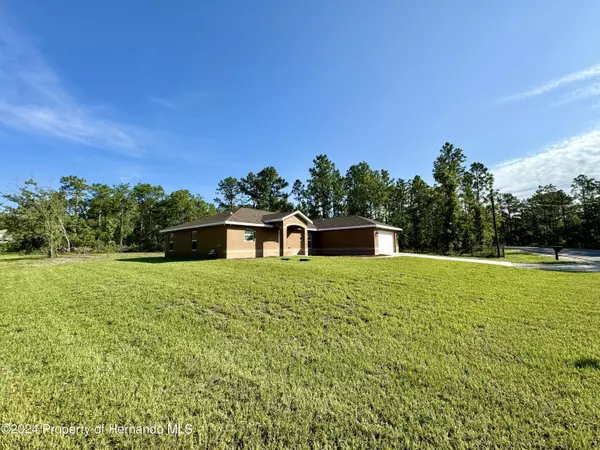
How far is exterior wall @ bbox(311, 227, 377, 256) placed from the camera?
24.3m

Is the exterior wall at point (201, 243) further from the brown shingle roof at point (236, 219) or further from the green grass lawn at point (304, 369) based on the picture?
the green grass lawn at point (304, 369)

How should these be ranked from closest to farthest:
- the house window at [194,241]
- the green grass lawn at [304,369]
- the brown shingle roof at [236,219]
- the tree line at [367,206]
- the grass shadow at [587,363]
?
the green grass lawn at [304,369] < the grass shadow at [587,363] < the brown shingle roof at [236,219] < the house window at [194,241] < the tree line at [367,206]

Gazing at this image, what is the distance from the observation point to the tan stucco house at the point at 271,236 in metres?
18.9

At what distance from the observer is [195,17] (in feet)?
36.4

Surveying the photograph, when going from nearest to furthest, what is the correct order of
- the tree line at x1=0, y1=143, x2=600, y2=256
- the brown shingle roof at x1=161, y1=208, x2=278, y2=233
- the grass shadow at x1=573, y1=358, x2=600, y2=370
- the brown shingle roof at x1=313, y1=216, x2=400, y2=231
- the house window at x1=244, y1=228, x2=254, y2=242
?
the grass shadow at x1=573, y1=358, x2=600, y2=370 < the brown shingle roof at x1=161, y1=208, x2=278, y2=233 < the house window at x1=244, y1=228, x2=254, y2=242 < the brown shingle roof at x1=313, y1=216, x2=400, y2=231 < the tree line at x1=0, y1=143, x2=600, y2=256

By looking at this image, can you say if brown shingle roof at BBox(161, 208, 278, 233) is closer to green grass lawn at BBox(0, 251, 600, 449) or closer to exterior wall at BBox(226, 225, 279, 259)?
exterior wall at BBox(226, 225, 279, 259)

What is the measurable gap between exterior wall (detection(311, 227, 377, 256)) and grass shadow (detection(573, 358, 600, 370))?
64.4 ft

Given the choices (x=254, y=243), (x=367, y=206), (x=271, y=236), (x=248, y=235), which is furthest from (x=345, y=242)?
(x=367, y=206)

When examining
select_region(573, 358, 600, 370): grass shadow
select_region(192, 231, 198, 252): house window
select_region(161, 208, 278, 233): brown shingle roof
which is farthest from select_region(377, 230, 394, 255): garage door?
select_region(573, 358, 600, 370): grass shadow

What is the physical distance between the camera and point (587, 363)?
4105 mm

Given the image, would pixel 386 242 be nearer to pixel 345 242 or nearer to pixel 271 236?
pixel 345 242

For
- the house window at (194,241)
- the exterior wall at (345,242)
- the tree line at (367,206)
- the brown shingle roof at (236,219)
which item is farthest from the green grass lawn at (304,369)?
the tree line at (367,206)

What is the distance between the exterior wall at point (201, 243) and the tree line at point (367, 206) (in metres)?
14.8

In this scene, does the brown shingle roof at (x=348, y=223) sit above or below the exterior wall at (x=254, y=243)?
above
